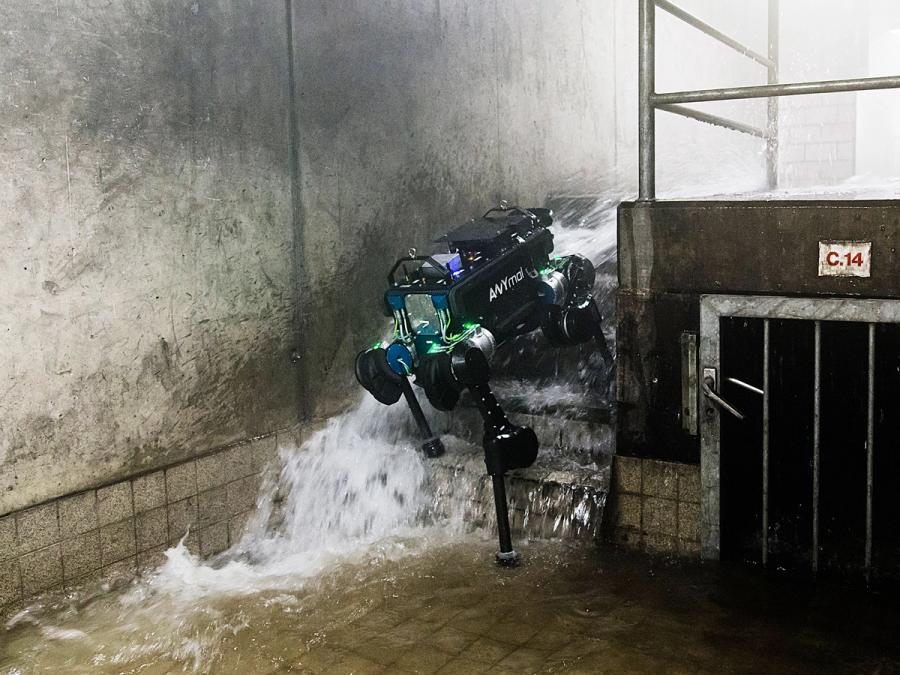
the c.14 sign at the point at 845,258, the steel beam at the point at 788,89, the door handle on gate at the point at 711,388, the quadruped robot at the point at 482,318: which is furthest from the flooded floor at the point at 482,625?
the steel beam at the point at 788,89

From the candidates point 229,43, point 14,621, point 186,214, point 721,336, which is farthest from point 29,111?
point 721,336

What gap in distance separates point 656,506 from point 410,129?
390 centimetres

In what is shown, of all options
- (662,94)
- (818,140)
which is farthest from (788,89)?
(818,140)

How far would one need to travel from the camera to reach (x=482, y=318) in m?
5.47

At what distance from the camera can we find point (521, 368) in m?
7.00

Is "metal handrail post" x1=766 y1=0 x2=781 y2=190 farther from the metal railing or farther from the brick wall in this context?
the brick wall

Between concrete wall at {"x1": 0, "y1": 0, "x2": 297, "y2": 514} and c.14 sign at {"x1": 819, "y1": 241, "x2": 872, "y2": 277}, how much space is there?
3.56 meters

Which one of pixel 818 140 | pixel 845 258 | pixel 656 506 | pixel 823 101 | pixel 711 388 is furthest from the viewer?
pixel 818 140

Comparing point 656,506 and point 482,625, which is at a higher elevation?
point 656,506

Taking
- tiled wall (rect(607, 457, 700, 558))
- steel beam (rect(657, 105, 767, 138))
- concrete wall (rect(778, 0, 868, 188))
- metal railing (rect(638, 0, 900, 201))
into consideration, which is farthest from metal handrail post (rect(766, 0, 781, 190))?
concrete wall (rect(778, 0, 868, 188))

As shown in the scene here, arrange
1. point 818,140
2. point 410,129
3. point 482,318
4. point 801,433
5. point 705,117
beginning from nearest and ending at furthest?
1. point 801,433
2. point 705,117
3. point 482,318
4. point 410,129
5. point 818,140

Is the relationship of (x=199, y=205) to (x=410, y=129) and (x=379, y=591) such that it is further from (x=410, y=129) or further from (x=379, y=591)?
(x=379, y=591)

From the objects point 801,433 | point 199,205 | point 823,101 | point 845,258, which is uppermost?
point 823,101

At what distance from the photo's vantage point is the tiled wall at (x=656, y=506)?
505 cm
